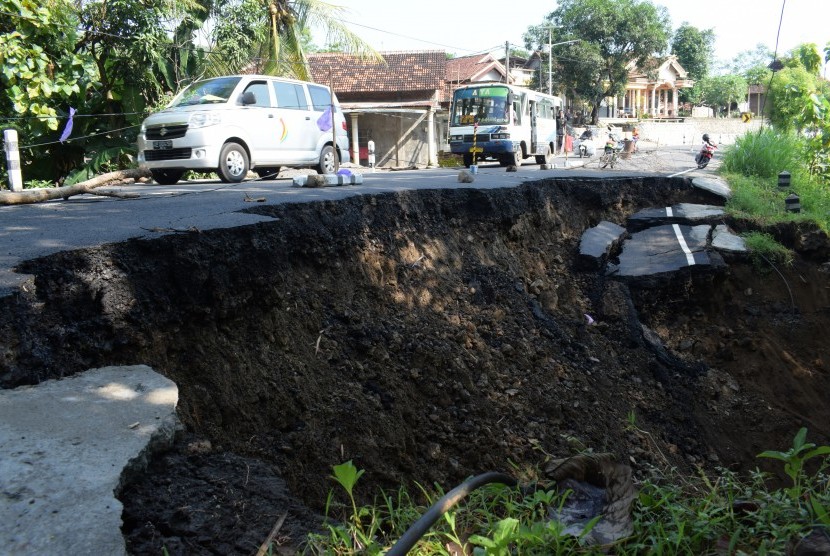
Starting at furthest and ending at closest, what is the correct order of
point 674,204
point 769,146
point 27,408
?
point 769,146 < point 674,204 < point 27,408

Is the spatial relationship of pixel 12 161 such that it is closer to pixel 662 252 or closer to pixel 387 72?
pixel 662 252

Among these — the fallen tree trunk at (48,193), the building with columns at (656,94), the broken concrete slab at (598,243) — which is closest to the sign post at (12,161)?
the fallen tree trunk at (48,193)

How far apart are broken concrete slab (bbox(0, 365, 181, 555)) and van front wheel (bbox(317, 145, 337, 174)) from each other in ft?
32.8

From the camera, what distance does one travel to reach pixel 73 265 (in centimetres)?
389

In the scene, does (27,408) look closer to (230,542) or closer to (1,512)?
(1,512)

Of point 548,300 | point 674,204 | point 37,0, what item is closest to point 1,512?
point 548,300

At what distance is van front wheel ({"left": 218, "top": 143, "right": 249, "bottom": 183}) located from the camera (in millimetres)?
10898

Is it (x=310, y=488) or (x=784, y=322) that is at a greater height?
(x=310, y=488)

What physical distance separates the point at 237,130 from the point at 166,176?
4.75ft

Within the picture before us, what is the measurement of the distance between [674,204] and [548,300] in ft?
17.8

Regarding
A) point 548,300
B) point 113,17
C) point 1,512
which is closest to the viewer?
point 1,512

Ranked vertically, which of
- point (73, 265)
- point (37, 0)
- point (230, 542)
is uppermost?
point (37, 0)

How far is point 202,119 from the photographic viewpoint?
1071 cm

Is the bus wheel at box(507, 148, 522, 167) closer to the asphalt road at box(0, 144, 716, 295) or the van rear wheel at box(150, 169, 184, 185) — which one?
the van rear wheel at box(150, 169, 184, 185)
